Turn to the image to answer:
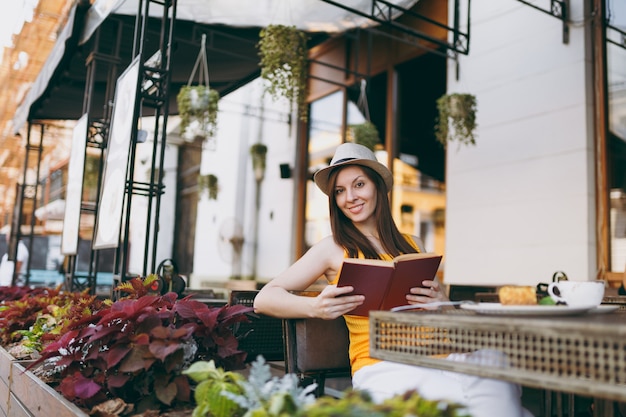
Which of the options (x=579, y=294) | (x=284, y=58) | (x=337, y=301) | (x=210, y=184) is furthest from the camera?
(x=210, y=184)

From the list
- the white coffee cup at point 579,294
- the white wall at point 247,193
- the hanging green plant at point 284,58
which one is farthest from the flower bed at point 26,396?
the white wall at point 247,193

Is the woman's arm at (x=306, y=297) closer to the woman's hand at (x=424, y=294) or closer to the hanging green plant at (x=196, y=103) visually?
the woman's hand at (x=424, y=294)

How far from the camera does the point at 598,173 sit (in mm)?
4664

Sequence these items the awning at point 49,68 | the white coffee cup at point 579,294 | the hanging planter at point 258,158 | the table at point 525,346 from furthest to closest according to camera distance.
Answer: the hanging planter at point 258,158 < the awning at point 49,68 < the white coffee cup at point 579,294 < the table at point 525,346

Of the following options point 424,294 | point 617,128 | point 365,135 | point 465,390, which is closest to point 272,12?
point 365,135

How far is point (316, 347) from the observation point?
1693mm

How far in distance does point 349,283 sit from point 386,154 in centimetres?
583

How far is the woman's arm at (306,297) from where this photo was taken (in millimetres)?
1369

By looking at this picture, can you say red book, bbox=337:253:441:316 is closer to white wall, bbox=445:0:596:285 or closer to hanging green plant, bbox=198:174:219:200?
white wall, bbox=445:0:596:285

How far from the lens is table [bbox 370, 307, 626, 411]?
0.77 m

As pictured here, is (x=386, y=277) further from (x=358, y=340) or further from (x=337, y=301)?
(x=358, y=340)

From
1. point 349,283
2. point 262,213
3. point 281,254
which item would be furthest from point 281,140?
point 349,283

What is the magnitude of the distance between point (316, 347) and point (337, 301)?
38cm

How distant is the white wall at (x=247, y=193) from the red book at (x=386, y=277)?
7.15m
